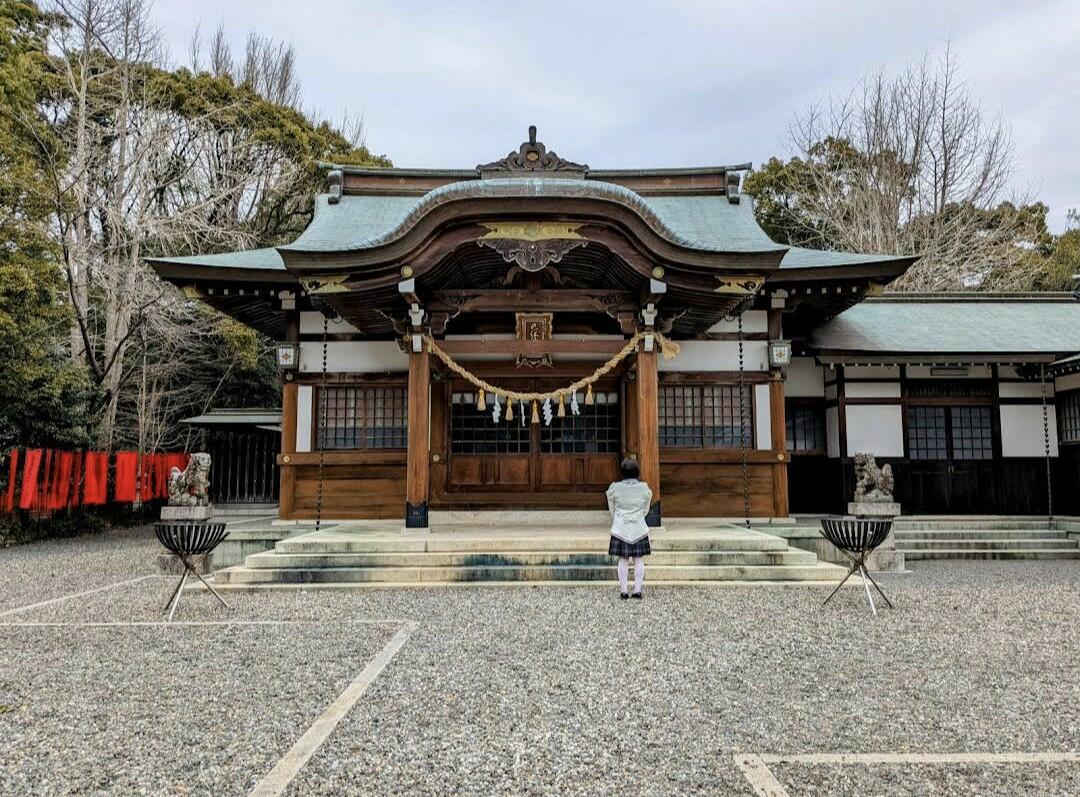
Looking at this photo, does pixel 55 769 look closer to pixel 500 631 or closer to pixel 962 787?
pixel 500 631

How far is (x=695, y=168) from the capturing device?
13195mm

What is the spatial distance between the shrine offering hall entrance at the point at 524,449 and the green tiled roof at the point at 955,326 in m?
3.70

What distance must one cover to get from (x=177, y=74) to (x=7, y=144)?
9.15m

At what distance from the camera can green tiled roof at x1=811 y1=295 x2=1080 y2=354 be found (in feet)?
36.6

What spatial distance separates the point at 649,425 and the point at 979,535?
19.4 feet

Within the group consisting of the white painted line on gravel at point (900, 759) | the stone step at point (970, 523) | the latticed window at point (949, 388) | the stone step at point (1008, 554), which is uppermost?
the latticed window at point (949, 388)

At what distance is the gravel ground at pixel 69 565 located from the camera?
767cm

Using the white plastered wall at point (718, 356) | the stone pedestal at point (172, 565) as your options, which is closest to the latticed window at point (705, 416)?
the white plastered wall at point (718, 356)

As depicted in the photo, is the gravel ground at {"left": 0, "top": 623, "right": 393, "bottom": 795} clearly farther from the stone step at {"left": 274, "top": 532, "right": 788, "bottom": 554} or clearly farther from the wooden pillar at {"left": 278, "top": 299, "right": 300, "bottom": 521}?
the wooden pillar at {"left": 278, "top": 299, "right": 300, "bottom": 521}

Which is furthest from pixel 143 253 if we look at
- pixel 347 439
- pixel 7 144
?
pixel 347 439

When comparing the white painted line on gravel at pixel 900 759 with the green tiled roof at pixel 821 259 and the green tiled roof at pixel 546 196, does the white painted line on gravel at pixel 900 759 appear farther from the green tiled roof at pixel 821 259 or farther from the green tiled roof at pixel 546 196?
the green tiled roof at pixel 821 259

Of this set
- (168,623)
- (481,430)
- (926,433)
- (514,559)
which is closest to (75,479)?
(481,430)

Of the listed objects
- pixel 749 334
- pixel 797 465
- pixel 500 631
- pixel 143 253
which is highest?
pixel 143 253

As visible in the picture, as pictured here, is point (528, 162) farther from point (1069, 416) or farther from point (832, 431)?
point (1069, 416)
